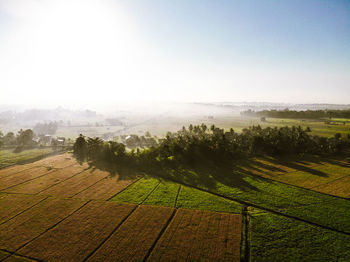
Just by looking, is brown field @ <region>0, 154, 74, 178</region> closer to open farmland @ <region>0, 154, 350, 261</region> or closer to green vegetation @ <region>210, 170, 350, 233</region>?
open farmland @ <region>0, 154, 350, 261</region>

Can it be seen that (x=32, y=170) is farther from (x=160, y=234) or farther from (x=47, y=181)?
(x=160, y=234)

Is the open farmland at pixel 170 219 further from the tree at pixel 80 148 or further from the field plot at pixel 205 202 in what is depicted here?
the tree at pixel 80 148

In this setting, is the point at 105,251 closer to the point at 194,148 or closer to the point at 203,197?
the point at 203,197

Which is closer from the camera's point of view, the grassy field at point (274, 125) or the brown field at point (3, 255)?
the brown field at point (3, 255)

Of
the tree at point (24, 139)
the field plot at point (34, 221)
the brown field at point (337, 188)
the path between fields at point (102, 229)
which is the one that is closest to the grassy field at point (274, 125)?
the brown field at point (337, 188)

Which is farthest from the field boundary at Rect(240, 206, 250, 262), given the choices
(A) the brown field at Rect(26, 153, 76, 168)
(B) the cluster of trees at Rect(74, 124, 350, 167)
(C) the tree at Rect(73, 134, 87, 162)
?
(C) the tree at Rect(73, 134, 87, 162)
